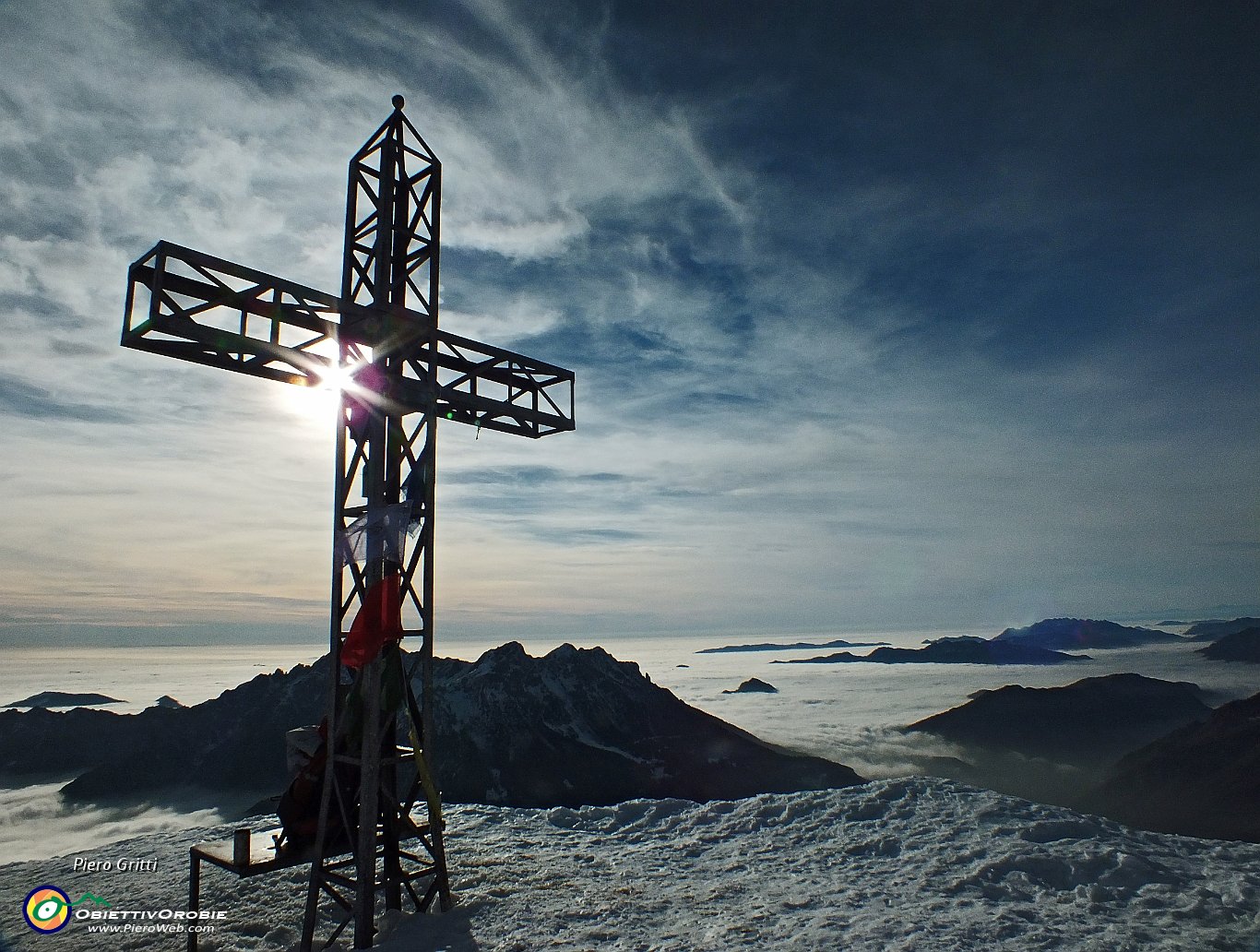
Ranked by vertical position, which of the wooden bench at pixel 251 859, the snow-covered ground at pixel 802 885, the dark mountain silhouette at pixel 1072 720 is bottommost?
the dark mountain silhouette at pixel 1072 720

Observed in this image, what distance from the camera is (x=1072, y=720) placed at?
7318 inches

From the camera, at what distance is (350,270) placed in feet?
38.0

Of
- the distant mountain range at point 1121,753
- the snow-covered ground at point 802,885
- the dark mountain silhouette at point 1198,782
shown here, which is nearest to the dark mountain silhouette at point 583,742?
the dark mountain silhouette at point 1198,782

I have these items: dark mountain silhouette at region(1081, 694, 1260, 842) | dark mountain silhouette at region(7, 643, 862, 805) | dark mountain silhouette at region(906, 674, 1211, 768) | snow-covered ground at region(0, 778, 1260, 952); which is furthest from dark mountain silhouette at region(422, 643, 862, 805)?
dark mountain silhouette at region(906, 674, 1211, 768)

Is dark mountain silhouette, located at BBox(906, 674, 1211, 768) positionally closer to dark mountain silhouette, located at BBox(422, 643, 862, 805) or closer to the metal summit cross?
dark mountain silhouette, located at BBox(422, 643, 862, 805)

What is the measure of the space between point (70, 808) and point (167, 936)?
145m

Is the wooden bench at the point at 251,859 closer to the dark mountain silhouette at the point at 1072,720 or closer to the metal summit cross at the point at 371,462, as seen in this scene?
the metal summit cross at the point at 371,462

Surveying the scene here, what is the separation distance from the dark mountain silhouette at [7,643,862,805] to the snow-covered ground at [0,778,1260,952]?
67.5m

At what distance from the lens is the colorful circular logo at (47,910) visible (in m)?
11.9

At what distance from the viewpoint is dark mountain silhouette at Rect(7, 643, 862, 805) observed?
87750 mm

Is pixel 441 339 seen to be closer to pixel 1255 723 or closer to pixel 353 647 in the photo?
Result: pixel 353 647

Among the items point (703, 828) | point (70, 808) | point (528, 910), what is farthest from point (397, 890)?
point (70, 808)

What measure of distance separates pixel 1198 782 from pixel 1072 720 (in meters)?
115

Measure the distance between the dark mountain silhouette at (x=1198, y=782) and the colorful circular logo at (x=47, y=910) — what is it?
303 feet
